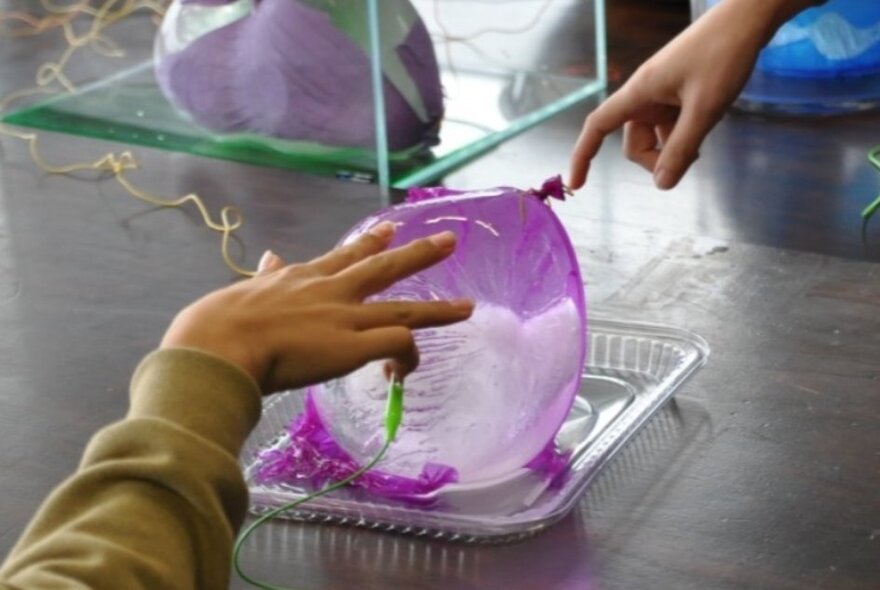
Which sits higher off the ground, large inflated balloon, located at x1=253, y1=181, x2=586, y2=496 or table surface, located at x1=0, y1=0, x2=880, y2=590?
large inflated balloon, located at x1=253, y1=181, x2=586, y2=496

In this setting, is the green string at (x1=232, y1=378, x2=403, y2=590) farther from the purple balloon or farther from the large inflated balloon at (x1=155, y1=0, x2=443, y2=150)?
the large inflated balloon at (x1=155, y1=0, x2=443, y2=150)

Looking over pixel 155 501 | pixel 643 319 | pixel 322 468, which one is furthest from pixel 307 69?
pixel 155 501

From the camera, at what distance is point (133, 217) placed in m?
1.27

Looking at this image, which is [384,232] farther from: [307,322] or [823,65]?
[823,65]

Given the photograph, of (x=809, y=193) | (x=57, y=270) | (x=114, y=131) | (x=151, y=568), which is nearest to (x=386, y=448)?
(x=151, y=568)

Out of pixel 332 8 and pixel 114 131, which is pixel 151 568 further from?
pixel 114 131

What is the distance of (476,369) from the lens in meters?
0.79

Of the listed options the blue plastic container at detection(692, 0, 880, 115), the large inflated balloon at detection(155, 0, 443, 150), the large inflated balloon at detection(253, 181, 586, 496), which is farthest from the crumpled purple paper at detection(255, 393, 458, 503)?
the blue plastic container at detection(692, 0, 880, 115)

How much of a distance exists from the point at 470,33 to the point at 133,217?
1.54 ft

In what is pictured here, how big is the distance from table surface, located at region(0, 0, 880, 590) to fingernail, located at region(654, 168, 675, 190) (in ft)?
0.40

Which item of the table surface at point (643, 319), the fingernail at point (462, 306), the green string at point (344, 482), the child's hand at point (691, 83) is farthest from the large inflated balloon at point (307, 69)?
the fingernail at point (462, 306)

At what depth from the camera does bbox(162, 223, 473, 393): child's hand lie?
2.02ft

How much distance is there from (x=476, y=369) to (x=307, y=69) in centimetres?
63

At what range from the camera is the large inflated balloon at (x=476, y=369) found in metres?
0.79
